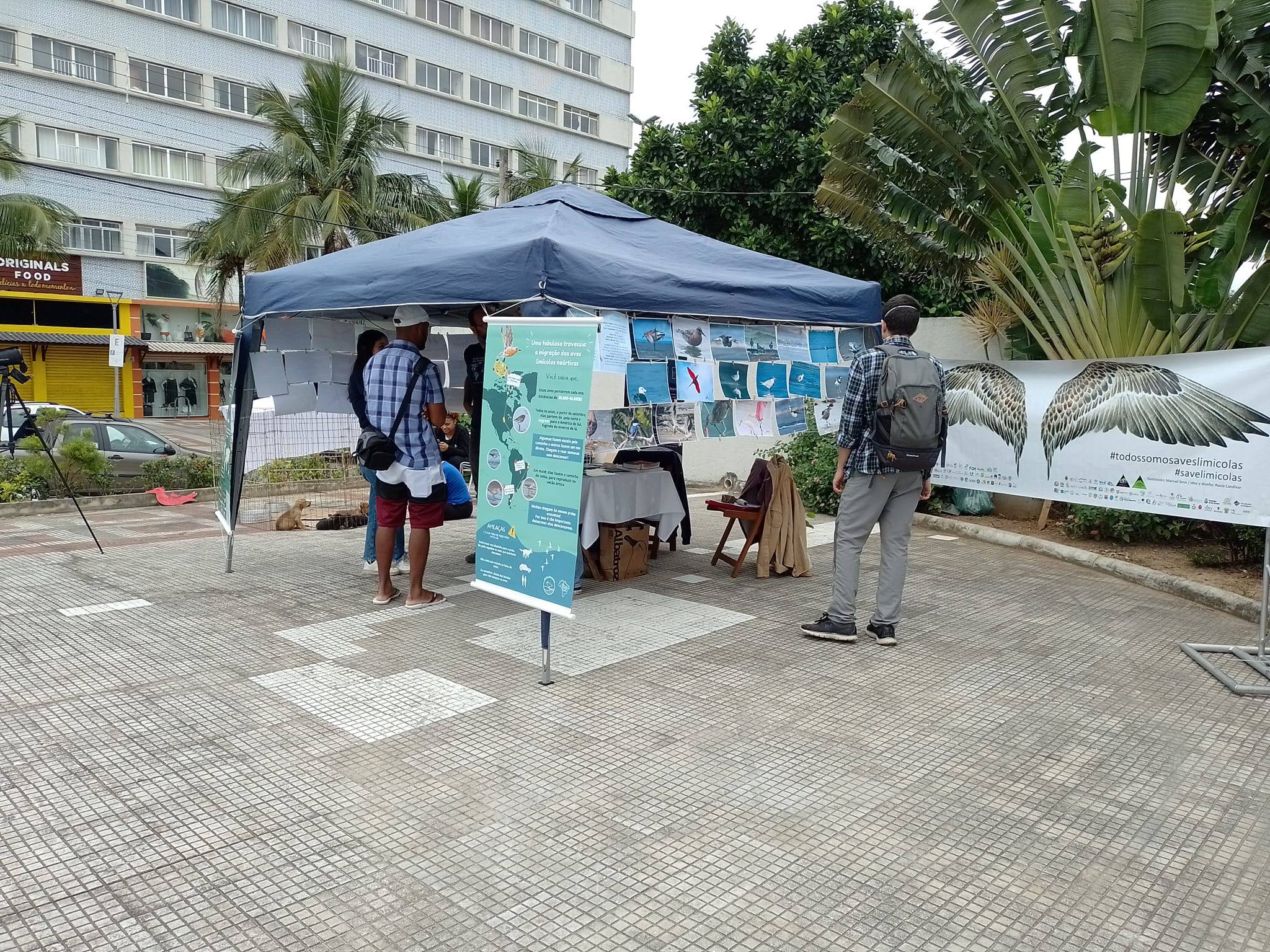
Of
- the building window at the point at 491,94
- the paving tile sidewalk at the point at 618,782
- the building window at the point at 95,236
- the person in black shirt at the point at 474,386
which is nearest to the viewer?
the paving tile sidewalk at the point at 618,782

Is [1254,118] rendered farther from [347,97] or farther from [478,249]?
[347,97]

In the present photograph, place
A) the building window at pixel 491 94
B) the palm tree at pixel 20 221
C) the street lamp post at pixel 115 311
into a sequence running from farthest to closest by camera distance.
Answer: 1. the building window at pixel 491 94
2. the street lamp post at pixel 115 311
3. the palm tree at pixel 20 221

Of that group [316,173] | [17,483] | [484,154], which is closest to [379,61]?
[484,154]

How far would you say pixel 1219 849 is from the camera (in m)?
3.46

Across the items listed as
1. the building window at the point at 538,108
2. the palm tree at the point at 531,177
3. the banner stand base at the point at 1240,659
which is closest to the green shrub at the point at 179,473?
the banner stand base at the point at 1240,659

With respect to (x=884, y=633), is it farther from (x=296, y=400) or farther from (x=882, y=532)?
(x=296, y=400)

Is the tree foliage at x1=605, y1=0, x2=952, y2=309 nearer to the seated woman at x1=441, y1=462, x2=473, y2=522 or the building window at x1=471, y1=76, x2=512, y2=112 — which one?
the seated woman at x1=441, y1=462, x2=473, y2=522

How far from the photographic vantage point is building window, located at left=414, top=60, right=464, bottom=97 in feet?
136

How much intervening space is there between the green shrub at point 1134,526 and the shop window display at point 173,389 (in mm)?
37534

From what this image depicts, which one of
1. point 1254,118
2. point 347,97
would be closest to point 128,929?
point 1254,118

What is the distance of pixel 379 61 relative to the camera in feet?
131

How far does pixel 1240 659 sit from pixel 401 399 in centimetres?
571

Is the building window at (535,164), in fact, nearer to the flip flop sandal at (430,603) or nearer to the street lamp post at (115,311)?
the street lamp post at (115,311)

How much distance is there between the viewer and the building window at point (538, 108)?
4591cm
